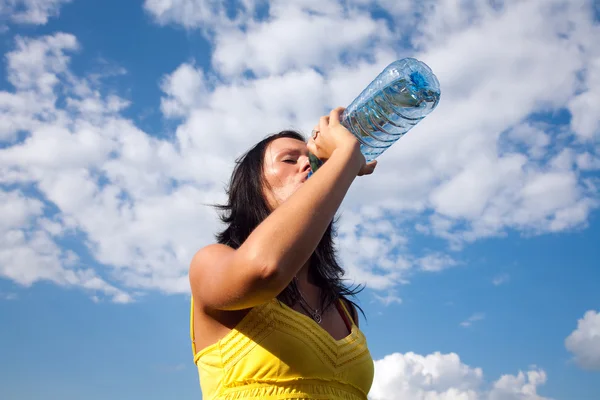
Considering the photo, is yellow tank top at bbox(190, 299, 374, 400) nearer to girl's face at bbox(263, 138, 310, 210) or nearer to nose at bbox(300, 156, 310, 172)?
girl's face at bbox(263, 138, 310, 210)

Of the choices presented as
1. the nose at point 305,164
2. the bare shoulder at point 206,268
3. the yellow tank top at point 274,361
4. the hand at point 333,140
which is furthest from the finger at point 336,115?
the yellow tank top at point 274,361

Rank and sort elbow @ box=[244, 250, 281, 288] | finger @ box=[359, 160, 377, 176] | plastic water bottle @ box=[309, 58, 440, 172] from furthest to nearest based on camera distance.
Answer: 1. plastic water bottle @ box=[309, 58, 440, 172]
2. finger @ box=[359, 160, 377, 176]
3. elbow @ box=[244, 250, 281, 288]

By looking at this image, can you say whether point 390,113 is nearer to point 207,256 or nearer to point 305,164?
point 305,164

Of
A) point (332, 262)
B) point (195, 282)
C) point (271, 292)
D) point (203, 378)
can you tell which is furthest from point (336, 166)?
point (332, 262)

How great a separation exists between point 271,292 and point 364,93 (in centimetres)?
249

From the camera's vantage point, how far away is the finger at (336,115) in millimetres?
2834

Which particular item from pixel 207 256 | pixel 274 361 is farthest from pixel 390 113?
pixel 274 361

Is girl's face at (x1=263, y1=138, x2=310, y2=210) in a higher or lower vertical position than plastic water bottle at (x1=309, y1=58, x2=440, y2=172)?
lower

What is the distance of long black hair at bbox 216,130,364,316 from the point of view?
3.32 metres

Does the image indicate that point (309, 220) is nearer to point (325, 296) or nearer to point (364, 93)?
point (325, 296)

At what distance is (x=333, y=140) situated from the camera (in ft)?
8.75

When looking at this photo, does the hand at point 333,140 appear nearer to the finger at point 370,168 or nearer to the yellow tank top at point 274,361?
the finger at point 370,168

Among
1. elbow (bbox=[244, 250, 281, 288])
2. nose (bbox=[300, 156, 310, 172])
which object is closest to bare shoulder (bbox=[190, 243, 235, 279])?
elbow (bbox=[244, 250, 281, 288])

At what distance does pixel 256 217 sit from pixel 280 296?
605 millimetres
